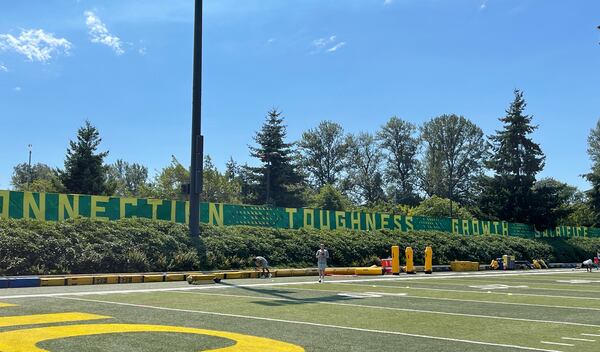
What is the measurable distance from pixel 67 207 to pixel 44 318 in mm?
16040

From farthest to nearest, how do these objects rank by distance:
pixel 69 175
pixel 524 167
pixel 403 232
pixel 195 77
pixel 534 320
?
pixel 524 167 → pixel 69 175 → pixel 403 232 → pixel 195 77 → pixel 534 320

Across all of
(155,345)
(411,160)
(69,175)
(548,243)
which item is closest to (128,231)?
(155,345)

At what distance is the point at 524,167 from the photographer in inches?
2402

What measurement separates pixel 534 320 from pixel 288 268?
701 inches

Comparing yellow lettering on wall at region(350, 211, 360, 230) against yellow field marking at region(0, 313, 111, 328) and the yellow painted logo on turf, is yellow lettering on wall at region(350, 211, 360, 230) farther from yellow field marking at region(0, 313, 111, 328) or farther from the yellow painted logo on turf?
the yellow painted logo on turf

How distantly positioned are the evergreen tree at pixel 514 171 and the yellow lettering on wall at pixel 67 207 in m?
42.4

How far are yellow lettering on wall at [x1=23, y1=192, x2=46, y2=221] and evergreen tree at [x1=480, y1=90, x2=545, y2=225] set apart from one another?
4388 cm

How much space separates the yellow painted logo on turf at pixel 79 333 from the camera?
7.39 metres

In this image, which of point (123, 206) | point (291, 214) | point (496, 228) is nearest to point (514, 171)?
point (496, 228)

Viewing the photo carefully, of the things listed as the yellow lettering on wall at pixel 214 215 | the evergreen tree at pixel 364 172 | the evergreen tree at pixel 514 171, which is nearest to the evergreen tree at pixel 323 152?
the evergreen tree at pixel 364 172

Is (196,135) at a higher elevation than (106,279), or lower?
higher

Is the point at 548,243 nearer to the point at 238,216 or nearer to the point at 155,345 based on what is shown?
the point at 238,216

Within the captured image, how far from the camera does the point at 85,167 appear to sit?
157 ft

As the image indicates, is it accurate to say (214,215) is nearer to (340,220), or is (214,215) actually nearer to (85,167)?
(340,220)
